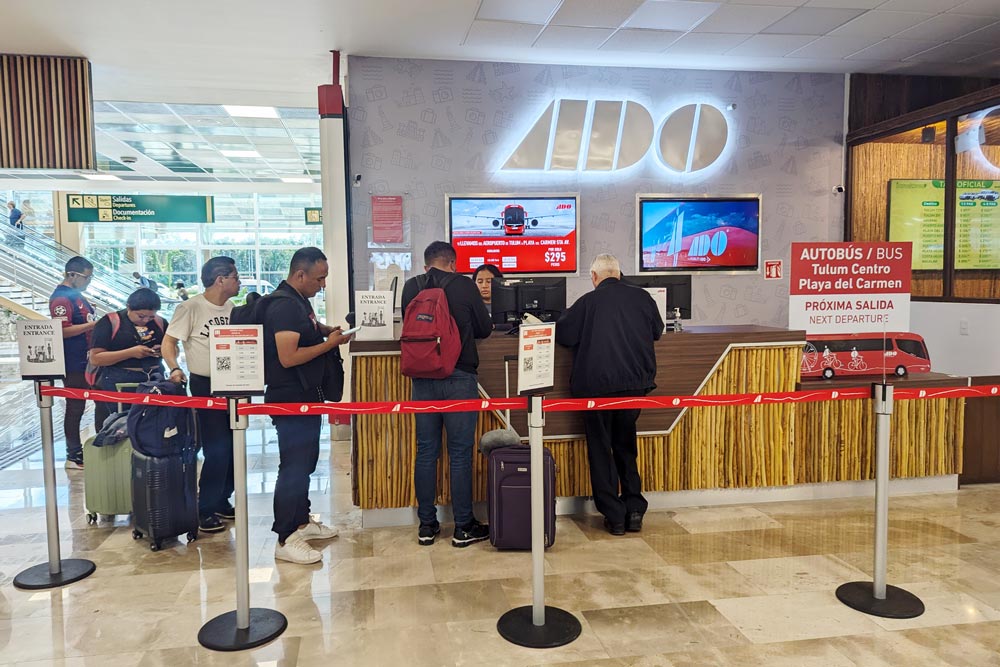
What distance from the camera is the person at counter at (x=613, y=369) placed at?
384cm

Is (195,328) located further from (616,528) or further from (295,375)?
(616,528)

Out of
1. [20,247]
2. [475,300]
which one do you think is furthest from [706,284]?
[20,247]

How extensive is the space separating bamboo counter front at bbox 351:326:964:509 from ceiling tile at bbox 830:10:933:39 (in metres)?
2.76

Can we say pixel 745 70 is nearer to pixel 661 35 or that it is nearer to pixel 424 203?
pixel 661 35

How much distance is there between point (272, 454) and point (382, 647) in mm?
3518

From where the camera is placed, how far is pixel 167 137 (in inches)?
408

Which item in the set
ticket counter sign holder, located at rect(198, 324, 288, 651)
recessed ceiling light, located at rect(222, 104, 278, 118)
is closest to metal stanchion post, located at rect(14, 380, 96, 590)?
ticket counter sign holder, located at rect(198, 324, 288, 651)

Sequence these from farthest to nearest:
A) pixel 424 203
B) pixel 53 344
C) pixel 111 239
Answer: pixel 111 239, pixel 424 203, pixel 53 344

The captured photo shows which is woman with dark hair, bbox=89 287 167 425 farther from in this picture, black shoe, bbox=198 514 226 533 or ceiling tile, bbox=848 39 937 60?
ceiling tile, bbox=848 39 937 60

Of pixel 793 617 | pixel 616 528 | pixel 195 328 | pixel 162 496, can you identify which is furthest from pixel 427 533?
pixel 793 617

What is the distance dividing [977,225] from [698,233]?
7.42 feet

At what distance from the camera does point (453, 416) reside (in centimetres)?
374

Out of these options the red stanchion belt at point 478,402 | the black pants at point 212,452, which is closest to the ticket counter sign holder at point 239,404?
the red stanchion belt at point 478,402

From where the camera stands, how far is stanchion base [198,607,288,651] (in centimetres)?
276
